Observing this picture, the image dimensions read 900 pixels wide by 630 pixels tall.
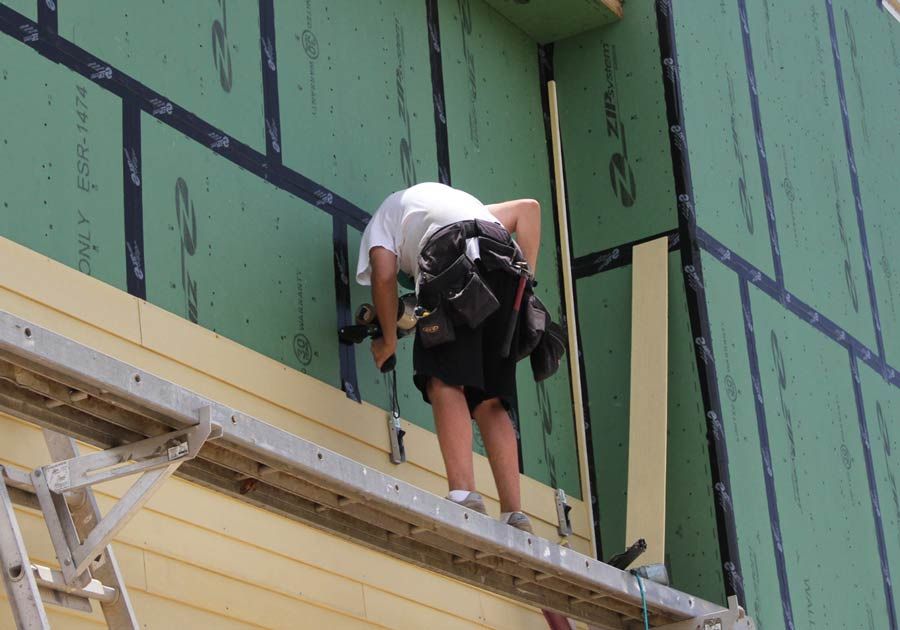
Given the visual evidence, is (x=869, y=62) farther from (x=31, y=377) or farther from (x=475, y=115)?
(x=31, y=377)

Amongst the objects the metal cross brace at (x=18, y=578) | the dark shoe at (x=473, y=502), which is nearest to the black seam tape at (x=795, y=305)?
the dark shoe at (x=473, y=502)

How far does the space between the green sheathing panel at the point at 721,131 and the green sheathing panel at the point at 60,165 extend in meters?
3.22

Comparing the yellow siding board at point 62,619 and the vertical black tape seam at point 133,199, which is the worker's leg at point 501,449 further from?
the yellow siding board at point 62,619

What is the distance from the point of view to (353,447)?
5914 millimetres

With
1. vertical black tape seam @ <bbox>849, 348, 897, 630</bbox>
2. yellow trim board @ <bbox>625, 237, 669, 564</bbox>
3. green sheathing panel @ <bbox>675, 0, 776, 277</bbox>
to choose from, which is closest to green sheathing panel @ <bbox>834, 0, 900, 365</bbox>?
vertical black tape seam @ <bbox>849, 348, 897, 630</bbox>

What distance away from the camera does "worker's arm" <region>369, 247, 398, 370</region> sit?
19.0 feet

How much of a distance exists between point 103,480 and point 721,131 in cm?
477

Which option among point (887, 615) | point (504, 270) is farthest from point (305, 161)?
point (887, 615)

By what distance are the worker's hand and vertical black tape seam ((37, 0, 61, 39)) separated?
1.60 meters

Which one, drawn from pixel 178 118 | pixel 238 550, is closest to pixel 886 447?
pixel 238 550

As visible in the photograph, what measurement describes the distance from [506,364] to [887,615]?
11.4ft

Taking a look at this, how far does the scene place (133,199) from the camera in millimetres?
5305

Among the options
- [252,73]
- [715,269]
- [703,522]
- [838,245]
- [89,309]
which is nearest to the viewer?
[89,309]

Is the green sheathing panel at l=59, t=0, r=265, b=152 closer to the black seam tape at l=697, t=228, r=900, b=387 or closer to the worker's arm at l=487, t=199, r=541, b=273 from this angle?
the worker's arm at l=487, t=199, r=541, b=273
